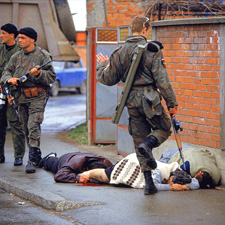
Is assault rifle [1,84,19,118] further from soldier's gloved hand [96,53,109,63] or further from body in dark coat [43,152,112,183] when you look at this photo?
soldier's gloved hand [96,53,109,63]

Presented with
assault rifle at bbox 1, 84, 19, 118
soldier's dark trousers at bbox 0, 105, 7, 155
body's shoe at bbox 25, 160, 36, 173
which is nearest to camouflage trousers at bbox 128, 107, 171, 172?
body's shoe at bbox 25, 160, 36, 173

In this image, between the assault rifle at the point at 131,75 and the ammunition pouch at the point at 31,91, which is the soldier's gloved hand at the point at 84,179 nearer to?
the assault rifle at the point at 131,75

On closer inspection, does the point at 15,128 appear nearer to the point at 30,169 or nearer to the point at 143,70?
the point at 30,169

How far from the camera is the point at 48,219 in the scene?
5227mm

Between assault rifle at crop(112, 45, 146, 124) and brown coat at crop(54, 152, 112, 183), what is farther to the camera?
brown coat at crop(54, 152, 112, 183)

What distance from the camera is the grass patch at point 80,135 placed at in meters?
10.4

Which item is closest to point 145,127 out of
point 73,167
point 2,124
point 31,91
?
point 73,167

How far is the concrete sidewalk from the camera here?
199 inches

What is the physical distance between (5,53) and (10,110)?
81cm

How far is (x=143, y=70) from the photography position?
590 centimetres

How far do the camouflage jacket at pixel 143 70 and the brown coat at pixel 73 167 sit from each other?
1188 mm

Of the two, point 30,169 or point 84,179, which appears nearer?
point 84,179

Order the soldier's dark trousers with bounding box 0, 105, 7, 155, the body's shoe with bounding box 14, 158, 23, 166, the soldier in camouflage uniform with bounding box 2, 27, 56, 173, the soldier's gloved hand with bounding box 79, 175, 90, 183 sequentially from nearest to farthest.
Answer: the soldier's gloved hand with bounding box 79, 175, 90, 183 < the soldier in camouflage uniform with bounding box 2, 27, 56, 173 < the body's shoe with bounding box 14, 158, 23, 166 < the soldier's dark trousers with bounding box 0, 105, 7, 155

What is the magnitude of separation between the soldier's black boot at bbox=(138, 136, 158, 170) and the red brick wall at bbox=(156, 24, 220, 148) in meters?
1.12
